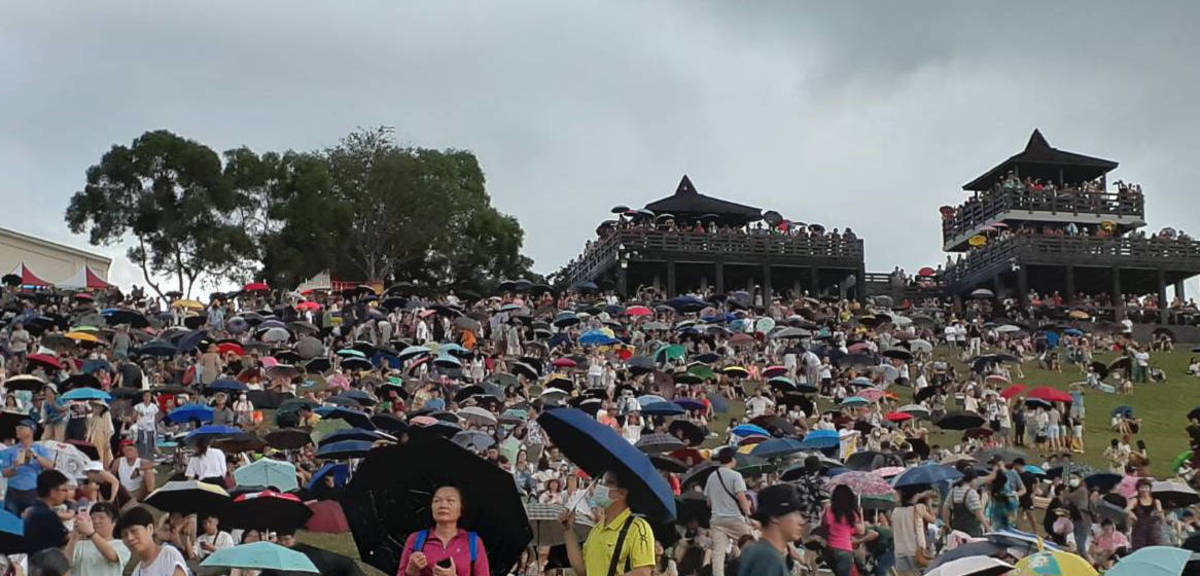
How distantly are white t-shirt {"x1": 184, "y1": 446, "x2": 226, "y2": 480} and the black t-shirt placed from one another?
494 cm

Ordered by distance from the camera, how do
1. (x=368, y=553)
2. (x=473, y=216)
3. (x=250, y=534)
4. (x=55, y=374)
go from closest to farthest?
(x=368, y=553) < (x=250, y=534) < (x=55, y=374) < (x=473, y=216)

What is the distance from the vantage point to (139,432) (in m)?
18.0

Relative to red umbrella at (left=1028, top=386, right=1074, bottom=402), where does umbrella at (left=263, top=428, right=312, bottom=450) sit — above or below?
below

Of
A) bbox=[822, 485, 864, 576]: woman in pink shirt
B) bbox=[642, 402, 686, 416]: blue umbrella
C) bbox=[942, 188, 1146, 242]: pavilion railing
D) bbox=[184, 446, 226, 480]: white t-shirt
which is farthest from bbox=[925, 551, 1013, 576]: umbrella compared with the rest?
bbox=[942, 188, 1146, 242]: pavilion railing

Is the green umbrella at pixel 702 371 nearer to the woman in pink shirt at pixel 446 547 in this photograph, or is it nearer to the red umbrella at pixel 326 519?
the red umbrella at pixel 326 519

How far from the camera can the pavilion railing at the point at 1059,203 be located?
180 ft

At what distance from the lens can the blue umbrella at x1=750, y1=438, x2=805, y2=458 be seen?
17.2 m

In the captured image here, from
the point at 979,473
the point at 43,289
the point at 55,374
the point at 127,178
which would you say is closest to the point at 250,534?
the point at 979,473

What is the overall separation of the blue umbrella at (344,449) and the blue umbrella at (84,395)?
4.30m

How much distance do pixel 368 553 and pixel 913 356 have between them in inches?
1111

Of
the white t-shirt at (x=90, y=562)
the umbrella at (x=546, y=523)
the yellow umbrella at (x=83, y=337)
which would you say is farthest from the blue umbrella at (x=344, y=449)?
the yellow umbrella at (x=83, y=337)

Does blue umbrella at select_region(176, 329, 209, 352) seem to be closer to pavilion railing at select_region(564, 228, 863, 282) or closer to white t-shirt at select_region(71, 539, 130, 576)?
white t-shirt at select_region(71, 539, 130, 576)

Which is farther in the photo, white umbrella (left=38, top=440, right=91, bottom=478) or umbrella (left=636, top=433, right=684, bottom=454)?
umbrella (left=636, top=433, right=684, bottom=454)

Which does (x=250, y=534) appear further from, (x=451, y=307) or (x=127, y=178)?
(x=127, y=178)
